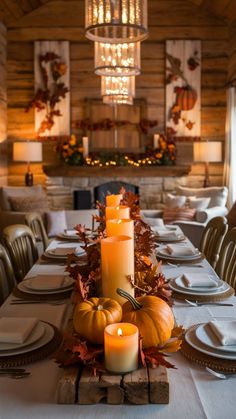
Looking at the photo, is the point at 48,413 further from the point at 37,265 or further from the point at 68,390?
the point at 37,265

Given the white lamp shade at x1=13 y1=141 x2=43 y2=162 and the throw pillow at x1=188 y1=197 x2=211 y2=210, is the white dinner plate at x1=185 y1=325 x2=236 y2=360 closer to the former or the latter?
the throw pillow at x1=188 y1=197 x2=211 y2=210

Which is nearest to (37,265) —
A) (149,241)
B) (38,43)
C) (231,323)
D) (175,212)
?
(149,241)

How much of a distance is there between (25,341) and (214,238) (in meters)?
1.94

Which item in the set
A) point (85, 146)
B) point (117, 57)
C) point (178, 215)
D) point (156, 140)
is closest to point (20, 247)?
point (117, 57)

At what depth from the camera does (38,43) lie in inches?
314

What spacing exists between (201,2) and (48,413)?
7662 millimetres

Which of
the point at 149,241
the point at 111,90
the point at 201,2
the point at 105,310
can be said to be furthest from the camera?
the point at 201,2

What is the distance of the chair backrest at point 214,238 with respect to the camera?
3023 millimetres

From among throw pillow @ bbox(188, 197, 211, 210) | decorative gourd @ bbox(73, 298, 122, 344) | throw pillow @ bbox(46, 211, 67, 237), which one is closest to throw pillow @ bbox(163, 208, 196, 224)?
throw pillow @ bbox(188, 197, 211, 210)

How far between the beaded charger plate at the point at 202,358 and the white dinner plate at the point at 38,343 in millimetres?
392

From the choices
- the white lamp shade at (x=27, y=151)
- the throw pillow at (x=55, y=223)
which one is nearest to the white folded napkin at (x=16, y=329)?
the throw pillow at (x=55, y=223)

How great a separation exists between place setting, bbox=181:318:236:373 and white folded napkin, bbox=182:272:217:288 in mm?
540

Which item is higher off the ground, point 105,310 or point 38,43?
point 38,43

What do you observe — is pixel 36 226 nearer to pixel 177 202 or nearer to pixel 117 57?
pixel 117 57
